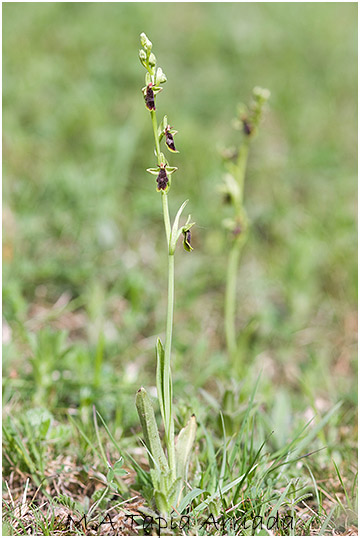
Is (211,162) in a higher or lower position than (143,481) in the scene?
higher

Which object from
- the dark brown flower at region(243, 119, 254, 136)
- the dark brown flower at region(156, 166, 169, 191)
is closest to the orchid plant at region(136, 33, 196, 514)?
the dark brown flower at region(156, 166, 169, 191)

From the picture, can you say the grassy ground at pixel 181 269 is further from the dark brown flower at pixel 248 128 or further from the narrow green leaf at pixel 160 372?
the dark brown flower at pixel 248 128

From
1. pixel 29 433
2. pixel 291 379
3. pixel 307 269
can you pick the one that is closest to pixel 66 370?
pixel 29 433

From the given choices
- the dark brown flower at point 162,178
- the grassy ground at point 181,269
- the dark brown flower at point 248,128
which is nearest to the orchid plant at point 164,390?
the dark brown flower at point 162,178

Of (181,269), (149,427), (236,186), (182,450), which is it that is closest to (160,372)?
(149,427)

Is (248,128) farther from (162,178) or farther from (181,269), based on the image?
(162,178)

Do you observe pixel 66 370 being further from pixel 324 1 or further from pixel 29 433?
pixel 324 1
